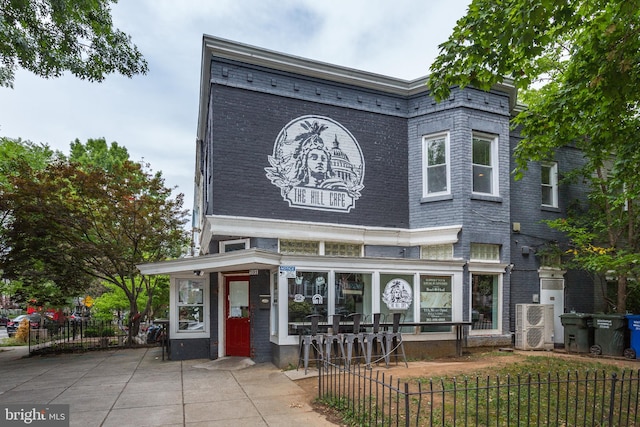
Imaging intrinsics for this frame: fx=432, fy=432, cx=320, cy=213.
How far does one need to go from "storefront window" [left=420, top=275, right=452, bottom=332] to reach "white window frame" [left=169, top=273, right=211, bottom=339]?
591 cm

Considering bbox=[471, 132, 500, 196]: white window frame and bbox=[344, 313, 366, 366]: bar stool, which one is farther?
bbox=[471, 132, 500, 196]: white window frame

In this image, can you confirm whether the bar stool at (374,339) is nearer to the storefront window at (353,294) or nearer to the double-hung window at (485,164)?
the storefront window at (353,294)

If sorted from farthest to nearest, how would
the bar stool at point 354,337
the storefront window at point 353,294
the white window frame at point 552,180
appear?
the white window frame at point 552,180
the storefront window at point 353,294
the bar stool at point 354,337

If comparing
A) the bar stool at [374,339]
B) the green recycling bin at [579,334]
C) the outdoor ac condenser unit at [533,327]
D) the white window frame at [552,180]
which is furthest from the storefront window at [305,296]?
the white window frame at [552,180]

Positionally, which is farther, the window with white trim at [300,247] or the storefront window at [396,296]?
the window with white trim at [300,247]

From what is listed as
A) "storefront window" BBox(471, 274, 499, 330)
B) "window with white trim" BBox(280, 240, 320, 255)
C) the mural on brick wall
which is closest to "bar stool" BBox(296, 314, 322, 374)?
"window with white trim" BBox(280, 240, 320, 255)

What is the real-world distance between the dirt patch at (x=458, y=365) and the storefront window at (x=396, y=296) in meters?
1.33

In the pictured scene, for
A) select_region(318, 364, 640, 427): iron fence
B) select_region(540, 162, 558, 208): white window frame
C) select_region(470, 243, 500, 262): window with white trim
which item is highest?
select_region(540, 162, 558, 208): white window frame

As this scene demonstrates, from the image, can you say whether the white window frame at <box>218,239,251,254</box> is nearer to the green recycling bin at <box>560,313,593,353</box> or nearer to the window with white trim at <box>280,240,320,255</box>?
the window with white trim at <box>280,240,320,255</box>

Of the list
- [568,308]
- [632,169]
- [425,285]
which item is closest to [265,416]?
[425,285]

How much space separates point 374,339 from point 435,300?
225 cm

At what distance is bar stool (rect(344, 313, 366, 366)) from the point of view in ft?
32.0

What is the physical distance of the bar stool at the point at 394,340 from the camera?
33.6ft

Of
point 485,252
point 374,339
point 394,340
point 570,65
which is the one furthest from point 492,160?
point 374,339
